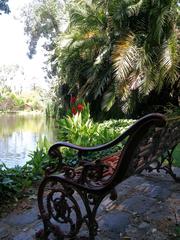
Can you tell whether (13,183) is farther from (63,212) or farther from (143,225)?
(143,225)

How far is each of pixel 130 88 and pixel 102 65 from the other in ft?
6.07

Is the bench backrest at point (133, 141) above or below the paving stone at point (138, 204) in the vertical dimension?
above

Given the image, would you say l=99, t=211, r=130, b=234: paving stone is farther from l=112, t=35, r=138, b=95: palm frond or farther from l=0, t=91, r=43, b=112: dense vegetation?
l=0, t=91, r=43, b=112: dense vegetation

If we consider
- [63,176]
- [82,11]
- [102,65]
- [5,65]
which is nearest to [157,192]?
[63,176]

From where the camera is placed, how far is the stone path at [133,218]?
2268 mm

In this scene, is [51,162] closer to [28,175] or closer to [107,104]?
[28,175]

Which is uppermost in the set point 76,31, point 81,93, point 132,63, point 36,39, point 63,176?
point 36,39

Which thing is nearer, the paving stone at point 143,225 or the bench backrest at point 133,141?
the bench backrest at point 133,141

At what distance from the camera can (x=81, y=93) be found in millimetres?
10555

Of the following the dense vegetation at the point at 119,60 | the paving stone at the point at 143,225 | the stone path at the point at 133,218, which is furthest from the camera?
the dense vegetation at the point at 119,60

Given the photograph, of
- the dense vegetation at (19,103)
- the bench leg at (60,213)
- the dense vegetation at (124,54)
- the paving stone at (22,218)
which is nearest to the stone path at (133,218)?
the paving stone at (22,218)

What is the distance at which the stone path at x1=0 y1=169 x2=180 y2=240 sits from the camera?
2.27m

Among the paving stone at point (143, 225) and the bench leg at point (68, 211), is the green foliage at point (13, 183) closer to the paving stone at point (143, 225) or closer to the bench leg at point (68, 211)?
the bench leg at point (68, 211)

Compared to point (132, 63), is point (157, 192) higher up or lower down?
lower down
